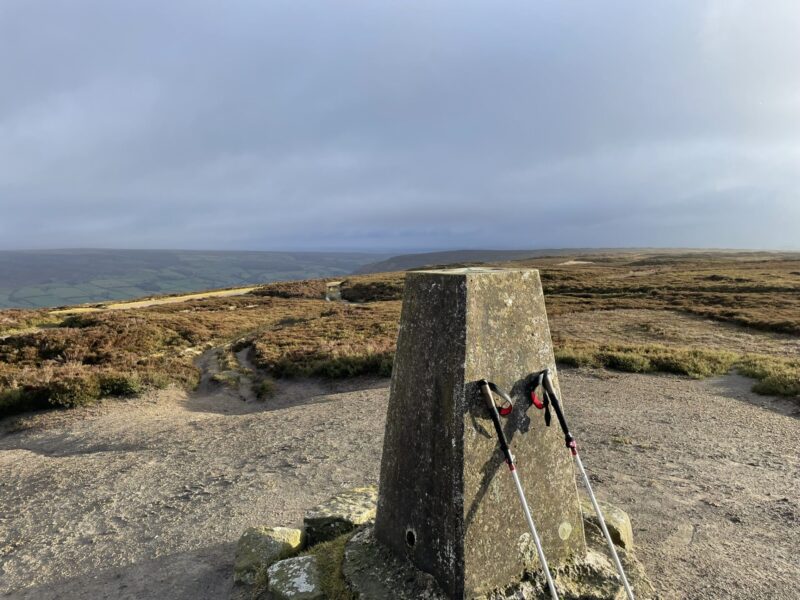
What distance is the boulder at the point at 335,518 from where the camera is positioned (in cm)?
552

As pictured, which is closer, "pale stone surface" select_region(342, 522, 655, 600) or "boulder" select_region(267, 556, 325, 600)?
"pale stone surface" select_region(342, 522, 655, 600)

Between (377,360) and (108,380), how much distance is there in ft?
28.3

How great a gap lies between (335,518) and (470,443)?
112 inches

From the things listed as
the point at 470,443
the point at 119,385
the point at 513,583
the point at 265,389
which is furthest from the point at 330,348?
the point at 470,443

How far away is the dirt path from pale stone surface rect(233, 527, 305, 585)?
0.31 metres

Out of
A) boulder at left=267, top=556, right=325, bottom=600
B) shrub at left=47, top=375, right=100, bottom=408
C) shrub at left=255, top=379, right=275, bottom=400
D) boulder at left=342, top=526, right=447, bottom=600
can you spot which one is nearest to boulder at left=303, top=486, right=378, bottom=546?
boulder at left=267, top=556, right=325, bottom=600

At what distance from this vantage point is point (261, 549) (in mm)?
5262

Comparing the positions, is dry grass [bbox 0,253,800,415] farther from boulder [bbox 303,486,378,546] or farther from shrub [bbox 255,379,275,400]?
boulder [bbox 303,486,378,546]

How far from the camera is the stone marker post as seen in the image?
3666mm

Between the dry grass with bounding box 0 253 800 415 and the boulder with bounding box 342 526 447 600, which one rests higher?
the boulder with bounding box 342 526 447 600

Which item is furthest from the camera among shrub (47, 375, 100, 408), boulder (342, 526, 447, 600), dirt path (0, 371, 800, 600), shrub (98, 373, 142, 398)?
shrub (98, 373, 142, 398)

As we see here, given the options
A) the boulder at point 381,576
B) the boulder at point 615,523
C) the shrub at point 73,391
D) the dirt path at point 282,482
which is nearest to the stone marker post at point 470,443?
the boulder at point 381,576

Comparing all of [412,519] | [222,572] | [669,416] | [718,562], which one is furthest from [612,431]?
[222,572]

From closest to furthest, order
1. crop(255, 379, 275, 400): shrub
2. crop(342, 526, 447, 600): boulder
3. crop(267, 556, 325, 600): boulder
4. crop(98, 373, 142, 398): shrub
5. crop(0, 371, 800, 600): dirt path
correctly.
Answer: crop(342, 526, 447, 600): boulder → crop(267, 556, 325, 600): boulder → crop(0, 371, 800, 600): dirt path → crop(98, 373, 142, 398): shrub → crop(255, 379, 275, 400): shrub
